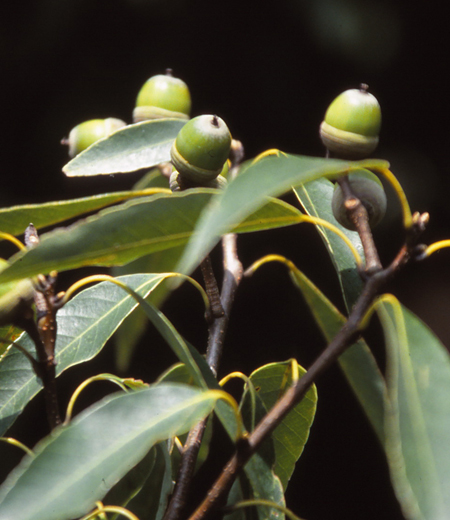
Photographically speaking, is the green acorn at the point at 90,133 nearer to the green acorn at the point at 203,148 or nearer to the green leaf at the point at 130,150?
the green leaf at the point at 130,150

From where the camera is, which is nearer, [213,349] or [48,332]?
[48,332]

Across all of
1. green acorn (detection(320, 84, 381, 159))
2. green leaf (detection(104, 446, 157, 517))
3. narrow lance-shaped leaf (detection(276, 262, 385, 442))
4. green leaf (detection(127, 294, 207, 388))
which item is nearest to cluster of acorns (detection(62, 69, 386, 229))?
green acorn (detection(320, 84, 381, 159))

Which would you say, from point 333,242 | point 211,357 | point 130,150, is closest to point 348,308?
point 333,242

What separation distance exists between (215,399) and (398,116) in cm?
154

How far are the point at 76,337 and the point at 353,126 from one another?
451 millimetres

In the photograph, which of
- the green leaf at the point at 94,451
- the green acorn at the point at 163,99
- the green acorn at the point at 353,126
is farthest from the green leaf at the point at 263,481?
the green acorn at the point at 163,99

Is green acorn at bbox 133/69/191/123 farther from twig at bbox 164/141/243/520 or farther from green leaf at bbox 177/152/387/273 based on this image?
green leaf at bbox 177/152/387/273

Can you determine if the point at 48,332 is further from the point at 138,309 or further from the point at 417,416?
the point at 417,416

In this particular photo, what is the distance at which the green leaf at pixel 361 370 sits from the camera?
2.02 ft

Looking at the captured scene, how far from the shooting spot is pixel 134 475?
2.37 feet

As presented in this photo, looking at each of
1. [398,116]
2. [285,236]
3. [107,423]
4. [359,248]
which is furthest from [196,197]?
[398,116]

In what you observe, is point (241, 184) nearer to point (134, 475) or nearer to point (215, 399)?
point (215, 399)

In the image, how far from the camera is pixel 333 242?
30.1 inches

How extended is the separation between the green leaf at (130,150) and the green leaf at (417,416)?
456mm
